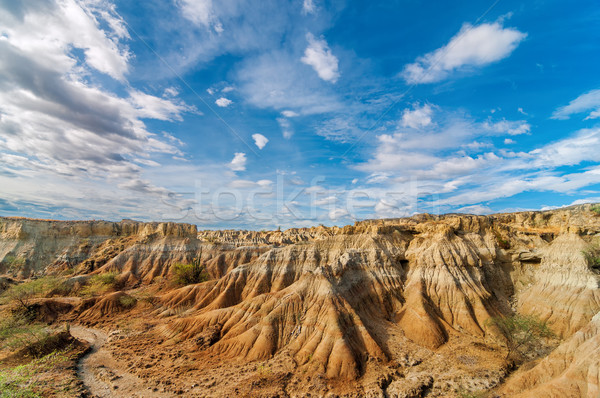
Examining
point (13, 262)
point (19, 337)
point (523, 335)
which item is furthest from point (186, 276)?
point (523, 335)

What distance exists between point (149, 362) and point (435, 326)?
38.6 meters

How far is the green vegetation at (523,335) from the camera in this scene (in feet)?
97.6

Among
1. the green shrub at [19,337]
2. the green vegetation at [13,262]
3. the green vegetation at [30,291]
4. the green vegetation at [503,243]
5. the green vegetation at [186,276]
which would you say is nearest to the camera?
the green shrub at [19,337]

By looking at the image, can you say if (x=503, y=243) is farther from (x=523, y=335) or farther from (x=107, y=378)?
(x=107, y=378)

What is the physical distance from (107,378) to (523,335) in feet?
Answer: 169

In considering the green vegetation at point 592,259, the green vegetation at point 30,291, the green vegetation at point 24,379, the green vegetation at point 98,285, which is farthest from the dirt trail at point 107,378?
the green vegetation at point 592,259

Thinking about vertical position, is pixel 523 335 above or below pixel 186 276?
below

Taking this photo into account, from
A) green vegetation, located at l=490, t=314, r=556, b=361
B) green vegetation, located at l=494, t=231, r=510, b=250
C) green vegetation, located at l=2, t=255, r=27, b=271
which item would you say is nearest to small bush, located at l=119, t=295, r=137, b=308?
green vegetation, located at l=2, t=255, r=27, b=271

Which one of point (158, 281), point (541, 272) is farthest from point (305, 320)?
point (158, 281)

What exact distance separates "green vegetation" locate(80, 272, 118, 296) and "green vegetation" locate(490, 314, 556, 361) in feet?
274

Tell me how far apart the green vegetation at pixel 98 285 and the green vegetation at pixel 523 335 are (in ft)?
274

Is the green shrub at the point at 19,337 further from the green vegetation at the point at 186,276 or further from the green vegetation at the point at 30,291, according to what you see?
the green vegetation at the point at 186,276

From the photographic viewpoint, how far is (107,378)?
28531mm

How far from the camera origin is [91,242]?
96.8m
